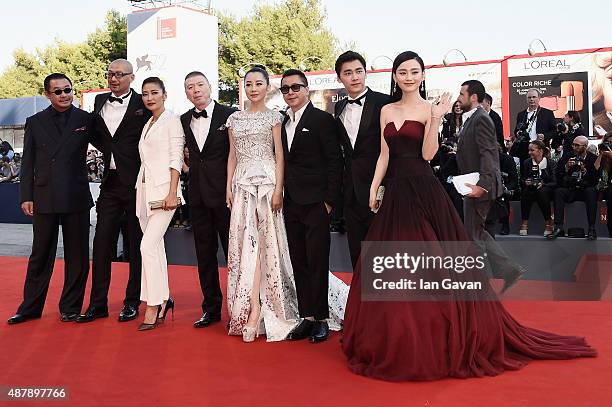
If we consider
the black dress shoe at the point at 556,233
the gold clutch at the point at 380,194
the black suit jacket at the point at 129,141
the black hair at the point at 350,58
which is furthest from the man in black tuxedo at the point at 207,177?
the black dress shoe at the point at 556,233

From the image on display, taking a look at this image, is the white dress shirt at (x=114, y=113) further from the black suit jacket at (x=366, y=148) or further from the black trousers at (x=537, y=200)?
the black trousers at (x=537, y=200)

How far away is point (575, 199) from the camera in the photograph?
714cm

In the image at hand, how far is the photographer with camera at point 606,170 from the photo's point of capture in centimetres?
680

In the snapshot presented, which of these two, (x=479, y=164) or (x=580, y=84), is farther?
A: (x=580, y=84)

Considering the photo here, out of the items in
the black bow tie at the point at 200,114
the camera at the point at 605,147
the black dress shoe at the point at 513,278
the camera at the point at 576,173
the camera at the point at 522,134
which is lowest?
the black dress shoe at the point at 513,278

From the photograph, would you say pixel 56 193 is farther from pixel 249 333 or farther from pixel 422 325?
pixel 422 325

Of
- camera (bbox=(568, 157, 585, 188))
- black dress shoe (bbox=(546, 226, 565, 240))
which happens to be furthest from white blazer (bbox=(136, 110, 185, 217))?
camera (bbox=(568, 157, 585, 188))

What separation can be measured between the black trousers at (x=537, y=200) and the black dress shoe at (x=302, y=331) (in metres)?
3.65

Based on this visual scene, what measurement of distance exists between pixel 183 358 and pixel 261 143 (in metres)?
1.41

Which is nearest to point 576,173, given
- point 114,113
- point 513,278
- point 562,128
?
point 562,128

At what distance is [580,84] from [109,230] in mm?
13428

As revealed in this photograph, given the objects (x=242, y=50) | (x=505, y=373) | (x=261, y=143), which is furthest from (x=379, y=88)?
(x=242, y=50)

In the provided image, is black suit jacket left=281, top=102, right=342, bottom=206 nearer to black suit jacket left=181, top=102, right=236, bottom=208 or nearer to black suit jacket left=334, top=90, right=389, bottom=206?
black suit jacket left=334, top=90, right=389, bottom=206

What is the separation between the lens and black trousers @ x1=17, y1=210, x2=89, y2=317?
15.9 feet
